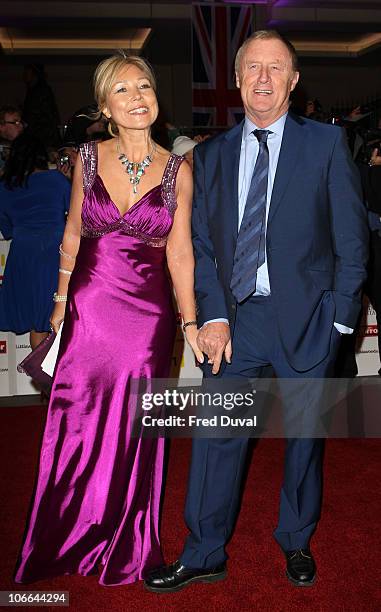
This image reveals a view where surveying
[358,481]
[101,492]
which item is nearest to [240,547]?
[101,492]

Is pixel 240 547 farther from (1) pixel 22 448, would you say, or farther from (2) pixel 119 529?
(1) pixel 22 448

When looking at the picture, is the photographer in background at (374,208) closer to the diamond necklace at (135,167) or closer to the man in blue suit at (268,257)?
the man in blue suit at (268,257)

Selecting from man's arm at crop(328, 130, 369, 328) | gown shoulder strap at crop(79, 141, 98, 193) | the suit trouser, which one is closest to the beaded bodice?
gown shoulder strap at crop(79, 141, 98, 193)

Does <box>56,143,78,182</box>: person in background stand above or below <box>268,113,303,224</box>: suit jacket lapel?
below

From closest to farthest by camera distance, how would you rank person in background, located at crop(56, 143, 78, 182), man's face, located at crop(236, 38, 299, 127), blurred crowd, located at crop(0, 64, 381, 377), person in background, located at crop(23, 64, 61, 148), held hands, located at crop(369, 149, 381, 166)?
man's face, located at crop(236, 38, 299, 127) < held hands, located at crop(369, 149, 381, 166) < blurred crowd, located at crop(0, 64, 381, 377) < person in background, located at crop(23, 64, 61, 148) < person in background, located at crop(56, 143, 78, 182)

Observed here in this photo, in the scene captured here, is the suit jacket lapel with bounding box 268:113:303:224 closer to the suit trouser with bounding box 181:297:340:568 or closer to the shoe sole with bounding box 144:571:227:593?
the suit trouser with bounding box 181:297:340:568

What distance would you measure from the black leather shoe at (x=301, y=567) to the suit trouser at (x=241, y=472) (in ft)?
0.10

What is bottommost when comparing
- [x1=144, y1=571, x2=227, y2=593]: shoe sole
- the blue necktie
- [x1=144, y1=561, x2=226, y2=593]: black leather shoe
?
[x1=144, y1=571, x2=227, y2=593]: shoe sole

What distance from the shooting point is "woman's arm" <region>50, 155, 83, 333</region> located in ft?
8.34

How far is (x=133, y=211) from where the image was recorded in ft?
8.12

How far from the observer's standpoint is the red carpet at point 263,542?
2.46 meters

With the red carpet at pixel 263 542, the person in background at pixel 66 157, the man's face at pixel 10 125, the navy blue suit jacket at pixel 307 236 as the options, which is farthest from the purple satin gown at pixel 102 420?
the man's face at pixel 10 125

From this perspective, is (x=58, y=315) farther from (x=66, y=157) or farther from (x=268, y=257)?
(x=66, y=157)

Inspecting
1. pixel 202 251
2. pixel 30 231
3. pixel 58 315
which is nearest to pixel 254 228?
pixel 202 251
